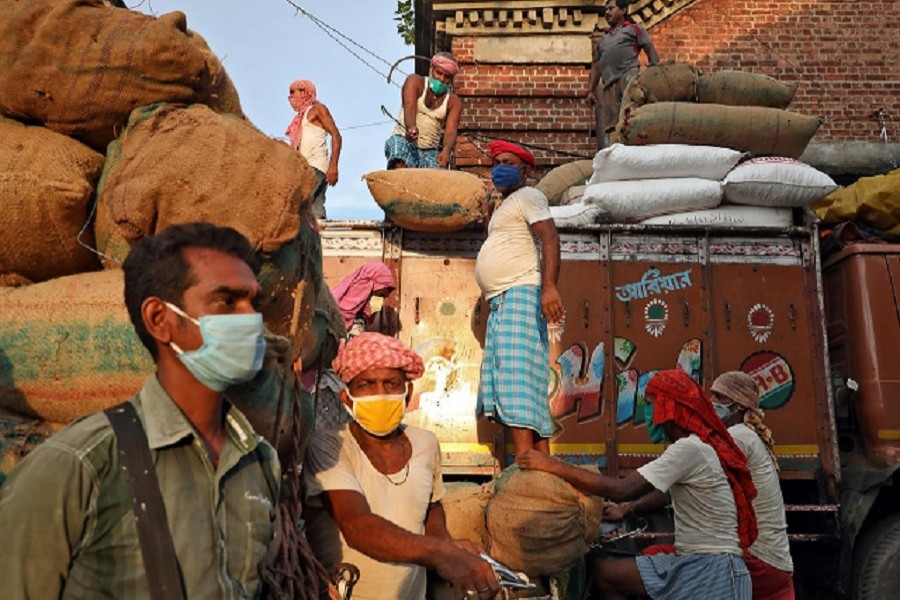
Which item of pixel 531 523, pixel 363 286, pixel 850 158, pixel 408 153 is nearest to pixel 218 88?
pixel 531 523

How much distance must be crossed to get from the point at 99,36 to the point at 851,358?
4.96m

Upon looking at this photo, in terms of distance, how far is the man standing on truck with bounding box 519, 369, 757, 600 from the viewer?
159 inches

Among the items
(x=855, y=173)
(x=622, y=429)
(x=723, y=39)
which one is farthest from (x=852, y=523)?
(x=723, y=39)

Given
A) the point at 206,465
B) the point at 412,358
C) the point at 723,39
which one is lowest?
the point at 206,465

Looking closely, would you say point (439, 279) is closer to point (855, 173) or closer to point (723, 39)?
point (855, 173)

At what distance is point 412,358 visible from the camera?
10.2 ft

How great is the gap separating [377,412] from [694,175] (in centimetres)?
411

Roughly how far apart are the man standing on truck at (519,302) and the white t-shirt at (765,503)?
0.94 meters

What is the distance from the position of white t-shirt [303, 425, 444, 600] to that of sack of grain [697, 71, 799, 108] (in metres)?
5.36

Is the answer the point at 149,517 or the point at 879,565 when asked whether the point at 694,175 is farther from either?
the point at 149,517

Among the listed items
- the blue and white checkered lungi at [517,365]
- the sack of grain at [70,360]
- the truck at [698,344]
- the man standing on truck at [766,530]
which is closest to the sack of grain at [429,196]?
the truck at [698,344]

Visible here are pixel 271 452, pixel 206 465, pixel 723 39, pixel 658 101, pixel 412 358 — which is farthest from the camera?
pixel 723 39

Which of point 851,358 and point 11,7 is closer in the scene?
point 11,7

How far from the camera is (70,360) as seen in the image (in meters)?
2.41
